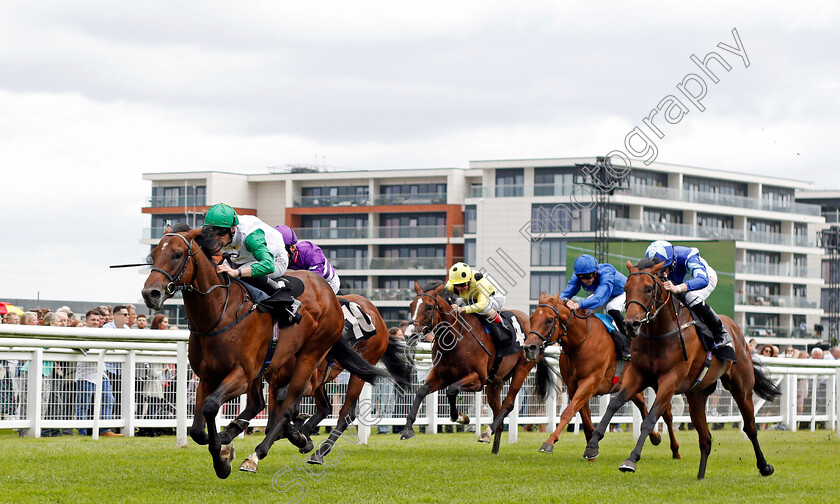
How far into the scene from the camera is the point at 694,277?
869cm

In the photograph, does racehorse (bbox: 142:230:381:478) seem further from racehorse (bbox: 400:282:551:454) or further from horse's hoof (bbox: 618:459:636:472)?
racehorse (bbox: 400:282:551:454)

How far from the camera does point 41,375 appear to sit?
9516 millimetres

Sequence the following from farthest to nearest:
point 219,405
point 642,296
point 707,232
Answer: point 707,232, point 642,296, point 219,405

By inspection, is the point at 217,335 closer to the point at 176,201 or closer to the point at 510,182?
the point at 510,182

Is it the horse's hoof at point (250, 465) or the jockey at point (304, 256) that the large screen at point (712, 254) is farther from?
the horse's hoof at point (250, 465)

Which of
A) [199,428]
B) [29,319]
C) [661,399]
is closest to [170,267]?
[199,428]

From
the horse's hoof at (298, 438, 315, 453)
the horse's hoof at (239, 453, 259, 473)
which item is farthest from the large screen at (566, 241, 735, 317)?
the horse's hoof at (239, 453, 259, 473)

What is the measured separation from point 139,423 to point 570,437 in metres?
5.38

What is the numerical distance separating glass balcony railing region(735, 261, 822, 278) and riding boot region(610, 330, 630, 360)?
52.7 meters

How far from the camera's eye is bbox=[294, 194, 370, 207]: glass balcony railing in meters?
66.0

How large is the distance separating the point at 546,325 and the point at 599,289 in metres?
0.86

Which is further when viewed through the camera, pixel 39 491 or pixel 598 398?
pixel 598 398

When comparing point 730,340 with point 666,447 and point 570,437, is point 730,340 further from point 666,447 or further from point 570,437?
point 570,437

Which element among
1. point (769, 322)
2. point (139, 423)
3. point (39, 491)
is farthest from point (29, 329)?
point (769, 322)
